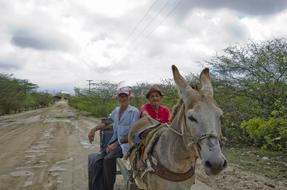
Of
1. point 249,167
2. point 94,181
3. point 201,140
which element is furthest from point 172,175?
point 249,167

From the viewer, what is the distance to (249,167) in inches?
324

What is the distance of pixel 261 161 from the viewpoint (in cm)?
877

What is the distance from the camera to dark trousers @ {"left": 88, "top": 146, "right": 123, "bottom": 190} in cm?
537

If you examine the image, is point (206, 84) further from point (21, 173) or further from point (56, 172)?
point (21, 173)

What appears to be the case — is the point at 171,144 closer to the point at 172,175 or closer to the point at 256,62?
the point at 172,175

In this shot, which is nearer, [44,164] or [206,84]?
[206,84]

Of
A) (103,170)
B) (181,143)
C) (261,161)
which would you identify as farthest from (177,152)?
(261,161)

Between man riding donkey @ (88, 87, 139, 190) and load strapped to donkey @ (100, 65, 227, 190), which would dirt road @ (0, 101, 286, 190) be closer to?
man riding donkey @ (88, 87, 139, 190)

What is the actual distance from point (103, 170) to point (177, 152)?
2.29 m

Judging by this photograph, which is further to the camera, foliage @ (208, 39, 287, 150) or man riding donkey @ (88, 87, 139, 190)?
foliage @ (208, 39, 287, 150)

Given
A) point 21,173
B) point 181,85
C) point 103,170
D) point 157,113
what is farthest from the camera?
point 21,173

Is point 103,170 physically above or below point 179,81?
below

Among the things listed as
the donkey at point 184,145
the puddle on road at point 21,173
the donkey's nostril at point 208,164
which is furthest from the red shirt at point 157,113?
the puddle on road at point 21,173

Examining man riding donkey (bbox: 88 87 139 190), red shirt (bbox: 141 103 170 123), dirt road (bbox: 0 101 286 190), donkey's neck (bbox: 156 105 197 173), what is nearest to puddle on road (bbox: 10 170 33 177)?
dirt road (bbox: 0 101 286 190)
